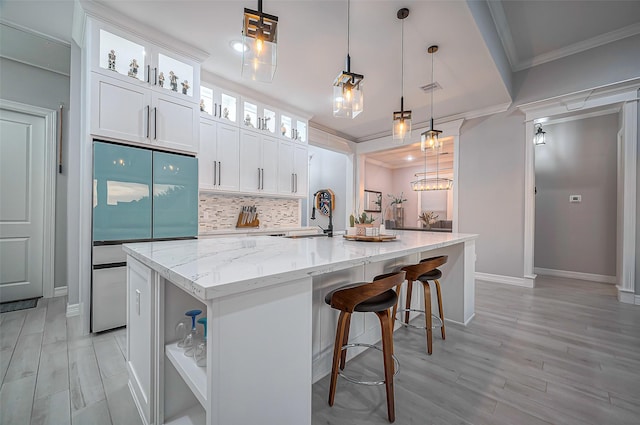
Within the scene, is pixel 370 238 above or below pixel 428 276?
above

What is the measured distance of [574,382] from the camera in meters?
1.69

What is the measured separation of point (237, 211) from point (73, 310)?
84.0 inches

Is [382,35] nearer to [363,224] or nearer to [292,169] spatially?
[363,224]

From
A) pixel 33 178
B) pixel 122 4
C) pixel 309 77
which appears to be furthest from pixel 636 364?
pixel 33 178

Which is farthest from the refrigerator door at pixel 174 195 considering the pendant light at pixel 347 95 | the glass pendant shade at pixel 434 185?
the glass pendant shade at pixel 434 185

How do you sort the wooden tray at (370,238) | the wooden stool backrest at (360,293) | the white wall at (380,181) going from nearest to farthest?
the wooden stool backrest at (360,293)
the wooden tray at (370,238)
the white wall at (380,181)

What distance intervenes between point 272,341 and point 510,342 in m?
2.32

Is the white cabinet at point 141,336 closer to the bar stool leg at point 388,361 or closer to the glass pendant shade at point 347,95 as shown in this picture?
the bar stool leg at point 388,361

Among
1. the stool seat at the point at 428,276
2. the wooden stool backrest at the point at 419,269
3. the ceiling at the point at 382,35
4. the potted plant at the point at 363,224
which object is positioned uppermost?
the ceiling at the point at 382,35

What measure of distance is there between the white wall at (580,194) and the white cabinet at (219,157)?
560cm

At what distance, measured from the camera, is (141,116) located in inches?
101

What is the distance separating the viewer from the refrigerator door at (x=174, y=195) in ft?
8.66

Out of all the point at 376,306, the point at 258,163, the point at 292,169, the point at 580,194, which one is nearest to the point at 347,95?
the point at 376,306

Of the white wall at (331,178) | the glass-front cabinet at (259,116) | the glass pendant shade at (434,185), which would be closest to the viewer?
the glass-front cabinet at (259,116)
